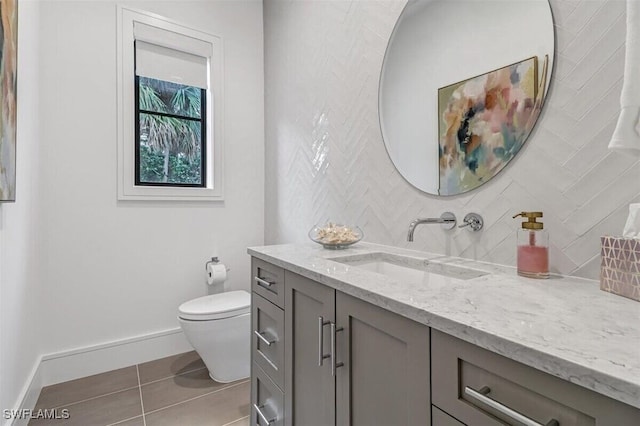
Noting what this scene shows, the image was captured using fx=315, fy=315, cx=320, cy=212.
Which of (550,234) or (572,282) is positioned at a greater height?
(550,234)

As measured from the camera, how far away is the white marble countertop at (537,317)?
1.39ft

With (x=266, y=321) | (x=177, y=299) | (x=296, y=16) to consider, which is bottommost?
(x=177, y=299)

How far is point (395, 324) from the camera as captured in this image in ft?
2.38

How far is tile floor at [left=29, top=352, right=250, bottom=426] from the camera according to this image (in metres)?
1.61

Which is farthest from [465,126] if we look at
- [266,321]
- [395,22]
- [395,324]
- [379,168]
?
[266,321]

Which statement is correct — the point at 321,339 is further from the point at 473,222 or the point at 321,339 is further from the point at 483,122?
the point at 483,122

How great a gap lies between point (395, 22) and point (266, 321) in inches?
58.2

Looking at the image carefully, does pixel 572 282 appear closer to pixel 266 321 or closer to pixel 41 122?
pixel 266 321

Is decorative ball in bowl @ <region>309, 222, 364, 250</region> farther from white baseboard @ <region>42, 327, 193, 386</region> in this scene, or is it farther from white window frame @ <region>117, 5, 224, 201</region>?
Answer: white baseboard @ <region>42, 327, 193, 386</region>

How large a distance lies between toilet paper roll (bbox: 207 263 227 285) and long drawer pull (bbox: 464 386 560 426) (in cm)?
203

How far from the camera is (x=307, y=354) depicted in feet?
3.43

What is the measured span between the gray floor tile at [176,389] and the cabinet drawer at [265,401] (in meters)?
0.61

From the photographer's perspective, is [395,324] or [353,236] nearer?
[395,324]

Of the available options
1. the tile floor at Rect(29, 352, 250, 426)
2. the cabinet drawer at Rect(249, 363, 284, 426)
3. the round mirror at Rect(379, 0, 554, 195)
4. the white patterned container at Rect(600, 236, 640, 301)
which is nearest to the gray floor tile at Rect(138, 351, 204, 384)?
the tile floor at Rect(29, 352, 250, 426)
